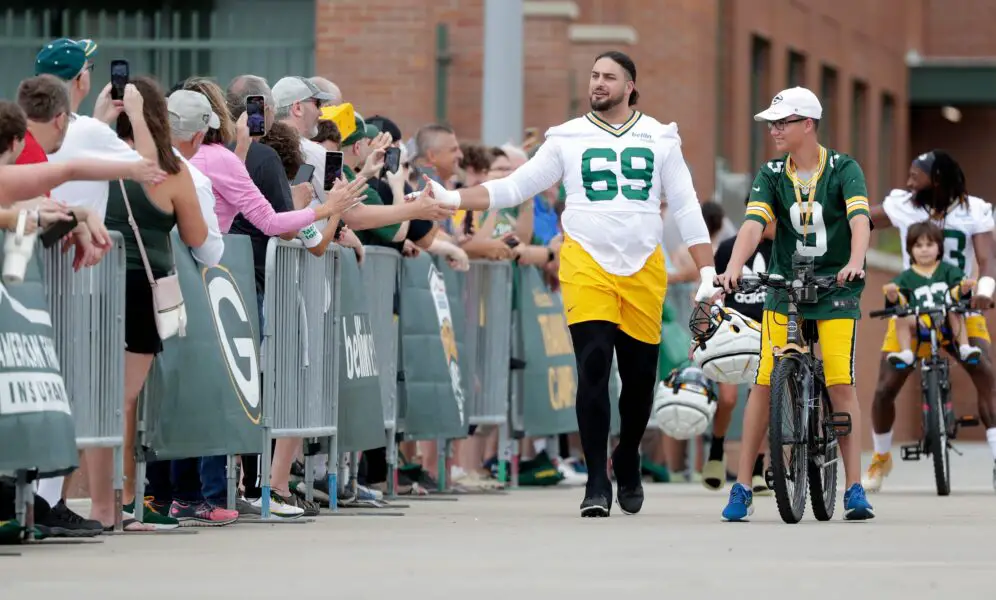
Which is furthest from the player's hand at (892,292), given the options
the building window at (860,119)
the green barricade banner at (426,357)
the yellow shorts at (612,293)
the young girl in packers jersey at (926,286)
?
the building window at (860,119)

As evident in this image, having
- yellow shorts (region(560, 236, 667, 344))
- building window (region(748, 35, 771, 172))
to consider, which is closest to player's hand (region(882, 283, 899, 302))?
yellow shorts (region(560, 236, 667, 344))

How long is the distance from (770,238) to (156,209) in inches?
231

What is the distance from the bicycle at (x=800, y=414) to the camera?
11.7 m

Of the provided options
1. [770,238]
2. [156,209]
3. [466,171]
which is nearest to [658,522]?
[156,209]

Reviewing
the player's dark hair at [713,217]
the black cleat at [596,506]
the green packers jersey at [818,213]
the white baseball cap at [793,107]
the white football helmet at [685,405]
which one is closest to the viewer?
the green packers jersey at [818,213]

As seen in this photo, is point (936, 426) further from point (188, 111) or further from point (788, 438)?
point (188, 111)

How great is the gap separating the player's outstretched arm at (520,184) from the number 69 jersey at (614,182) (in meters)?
0.02

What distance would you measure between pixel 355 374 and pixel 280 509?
1.17 meters

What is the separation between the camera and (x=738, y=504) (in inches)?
476

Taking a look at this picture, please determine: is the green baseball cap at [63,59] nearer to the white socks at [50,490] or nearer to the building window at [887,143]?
the white socks at [50,490]

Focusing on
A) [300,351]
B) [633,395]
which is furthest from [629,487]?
[300,351]

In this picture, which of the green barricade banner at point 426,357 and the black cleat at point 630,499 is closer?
the black cleat at point 630,499

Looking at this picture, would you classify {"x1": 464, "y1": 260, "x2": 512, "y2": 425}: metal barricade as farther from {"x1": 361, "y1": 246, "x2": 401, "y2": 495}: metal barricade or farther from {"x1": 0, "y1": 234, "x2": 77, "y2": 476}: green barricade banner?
{"x1": 0, "y1": 234, "x2": 77, "y2": 476}: green barricade banner

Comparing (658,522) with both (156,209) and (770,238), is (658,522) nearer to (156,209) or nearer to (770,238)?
(156,209)
